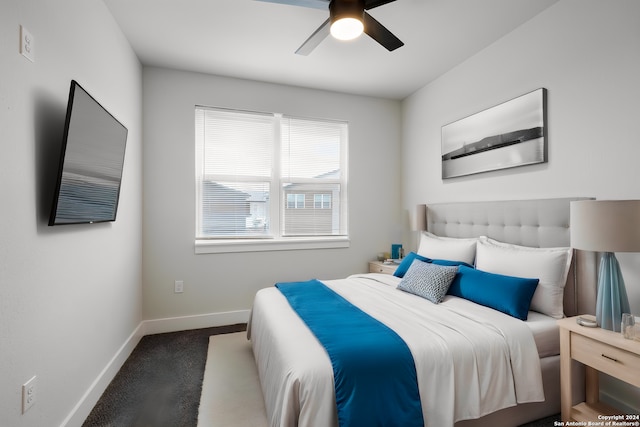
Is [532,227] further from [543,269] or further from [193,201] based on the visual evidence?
[193,201]

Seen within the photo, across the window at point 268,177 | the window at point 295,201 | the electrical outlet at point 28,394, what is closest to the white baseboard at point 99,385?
the electrical outlet at point 28,394

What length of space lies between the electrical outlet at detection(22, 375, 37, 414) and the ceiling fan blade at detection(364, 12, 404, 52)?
266 centimetres

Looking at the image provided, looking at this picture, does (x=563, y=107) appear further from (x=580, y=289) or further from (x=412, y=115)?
(x=412, y=115)

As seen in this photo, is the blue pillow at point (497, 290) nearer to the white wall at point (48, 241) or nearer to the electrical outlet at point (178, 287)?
the white wall at point (48, 241)

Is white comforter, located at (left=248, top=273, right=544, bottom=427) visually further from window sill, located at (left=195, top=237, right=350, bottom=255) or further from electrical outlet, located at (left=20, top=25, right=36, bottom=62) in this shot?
electrical outlet, located at (left=20, top=25, right=36, bottom=62)

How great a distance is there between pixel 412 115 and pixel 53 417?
4283mm

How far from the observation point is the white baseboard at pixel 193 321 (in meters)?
3.32

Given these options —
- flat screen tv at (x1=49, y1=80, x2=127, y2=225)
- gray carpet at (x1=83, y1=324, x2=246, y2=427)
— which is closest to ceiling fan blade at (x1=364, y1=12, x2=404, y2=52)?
flat screen tv at (x1=49, y1=80, x2=127, y2=225)

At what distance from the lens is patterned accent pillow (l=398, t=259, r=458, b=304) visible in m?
2.36

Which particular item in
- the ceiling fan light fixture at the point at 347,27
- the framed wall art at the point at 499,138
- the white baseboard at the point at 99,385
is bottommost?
the white baseboard at the point at 99,385

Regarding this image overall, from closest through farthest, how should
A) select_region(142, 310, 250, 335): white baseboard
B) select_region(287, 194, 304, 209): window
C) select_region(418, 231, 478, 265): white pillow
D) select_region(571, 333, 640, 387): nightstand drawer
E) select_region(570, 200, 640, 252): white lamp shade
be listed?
select_region(571, 333, 640, 387): nightstand drawer < select_region(570, 200, 640, 252): white lamp shade < select_region(418, 231, 478, 265): white pillow < select_region(142, 310, 250, 335): white baseboard < select_region(287, 194, 304, 209): window

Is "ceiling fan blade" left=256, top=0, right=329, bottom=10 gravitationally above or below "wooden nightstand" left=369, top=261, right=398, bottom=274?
above

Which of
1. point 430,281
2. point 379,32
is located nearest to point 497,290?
point 430,281

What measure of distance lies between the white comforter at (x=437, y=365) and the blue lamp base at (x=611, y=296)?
371 millimetres
